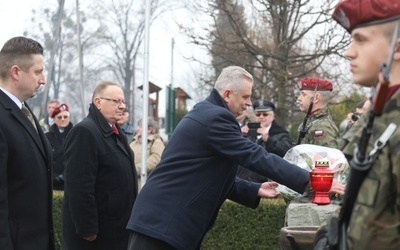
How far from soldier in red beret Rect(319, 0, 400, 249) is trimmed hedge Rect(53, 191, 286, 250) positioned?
5608mm

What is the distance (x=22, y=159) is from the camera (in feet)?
15.1

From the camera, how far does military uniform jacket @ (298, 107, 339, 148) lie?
22.2 ft

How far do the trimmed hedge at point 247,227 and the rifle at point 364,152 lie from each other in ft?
18.5

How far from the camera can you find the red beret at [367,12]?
2.65 metres

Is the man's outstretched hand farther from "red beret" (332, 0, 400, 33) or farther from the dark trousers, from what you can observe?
"red beret" (332, 0, 400, 33)

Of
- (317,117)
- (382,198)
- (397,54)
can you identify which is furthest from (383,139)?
(317,117)

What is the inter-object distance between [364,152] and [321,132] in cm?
425

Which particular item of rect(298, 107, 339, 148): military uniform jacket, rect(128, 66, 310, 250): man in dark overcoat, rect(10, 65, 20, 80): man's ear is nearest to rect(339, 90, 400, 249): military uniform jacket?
rect(128, 66, 310, 250): man in dark overcoat

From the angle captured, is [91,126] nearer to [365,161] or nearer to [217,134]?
[217,134]

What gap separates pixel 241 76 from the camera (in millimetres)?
5227

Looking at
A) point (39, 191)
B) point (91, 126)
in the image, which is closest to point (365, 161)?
point (39, 191)

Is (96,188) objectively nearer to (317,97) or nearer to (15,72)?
(15,72)

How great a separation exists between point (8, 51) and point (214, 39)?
11435 millimetres

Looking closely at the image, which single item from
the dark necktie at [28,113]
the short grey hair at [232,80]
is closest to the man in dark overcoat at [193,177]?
the short grey hair at [232,80]
